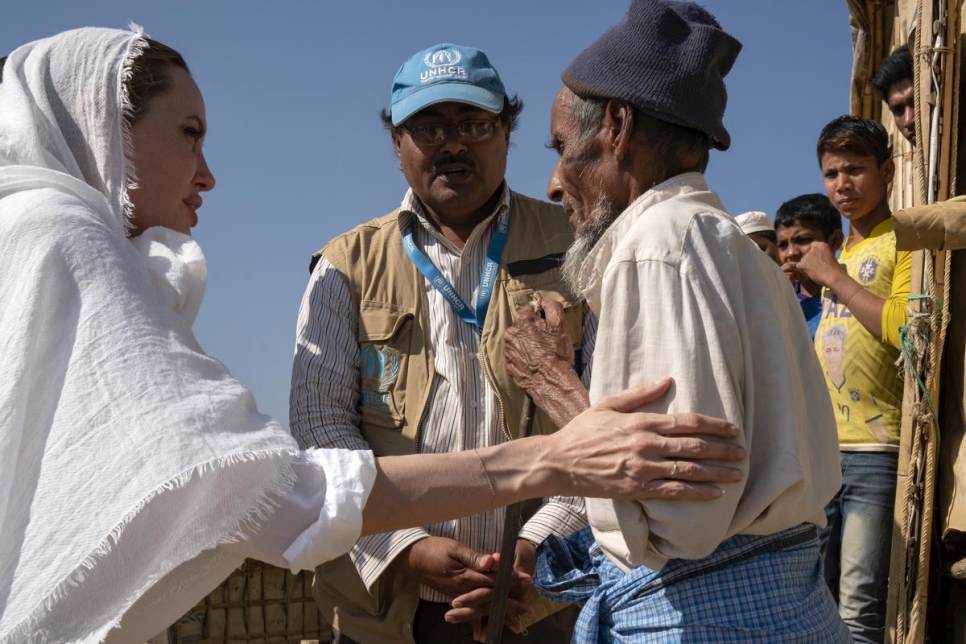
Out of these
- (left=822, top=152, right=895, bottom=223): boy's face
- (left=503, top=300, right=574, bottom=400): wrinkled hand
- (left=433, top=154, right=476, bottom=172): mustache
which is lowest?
(left=503, top=300, right=574, bottom=400): wrinkled hand

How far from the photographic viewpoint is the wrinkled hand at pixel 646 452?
1897mm

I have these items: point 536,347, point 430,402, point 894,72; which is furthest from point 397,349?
point 894,72

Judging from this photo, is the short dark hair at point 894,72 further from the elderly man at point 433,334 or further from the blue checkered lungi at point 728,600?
the blue checkered lungi at point 728,600

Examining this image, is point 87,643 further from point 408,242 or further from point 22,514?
point 408,242

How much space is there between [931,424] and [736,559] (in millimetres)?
2048

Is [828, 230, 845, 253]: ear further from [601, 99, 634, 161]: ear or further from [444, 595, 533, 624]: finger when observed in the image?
[601, 99, 634, 161]: ear

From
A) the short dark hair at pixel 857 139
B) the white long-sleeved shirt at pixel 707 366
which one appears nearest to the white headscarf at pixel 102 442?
the white long-sleeved shirt at pixel 707 366

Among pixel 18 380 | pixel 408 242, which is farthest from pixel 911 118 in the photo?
pixel 18 380

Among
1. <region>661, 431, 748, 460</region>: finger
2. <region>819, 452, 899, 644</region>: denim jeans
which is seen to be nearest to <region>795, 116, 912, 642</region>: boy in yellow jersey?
<region>819, 452, 899, 644</region>: denim jeans

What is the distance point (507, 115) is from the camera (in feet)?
12.3

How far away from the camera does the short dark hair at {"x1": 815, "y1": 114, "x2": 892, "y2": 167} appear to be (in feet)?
14.7

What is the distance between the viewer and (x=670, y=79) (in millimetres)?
2215

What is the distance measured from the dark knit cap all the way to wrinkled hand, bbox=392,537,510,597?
1.46 metres

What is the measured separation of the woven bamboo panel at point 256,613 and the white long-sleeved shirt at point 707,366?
13.1 feet
